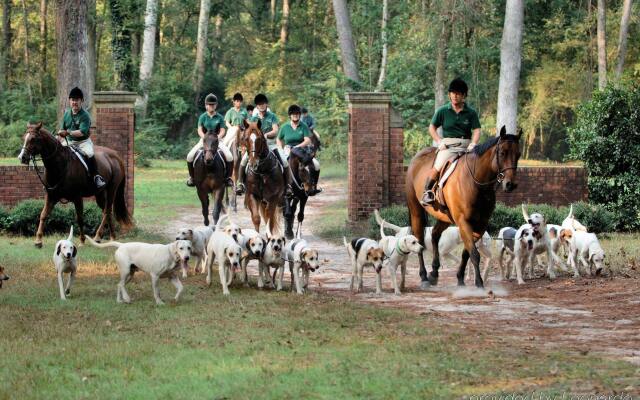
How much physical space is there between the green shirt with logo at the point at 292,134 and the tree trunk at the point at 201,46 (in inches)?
1460

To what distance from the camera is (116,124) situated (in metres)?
24.5

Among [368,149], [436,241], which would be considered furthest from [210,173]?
[436,241]

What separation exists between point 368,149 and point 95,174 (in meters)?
6.33

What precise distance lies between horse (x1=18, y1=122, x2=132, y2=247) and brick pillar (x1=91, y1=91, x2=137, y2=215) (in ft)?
5.25

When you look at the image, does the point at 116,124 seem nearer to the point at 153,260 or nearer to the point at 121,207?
the point at 121,207

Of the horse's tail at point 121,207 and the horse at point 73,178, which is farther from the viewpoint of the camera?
the horse's tail at point 121,207

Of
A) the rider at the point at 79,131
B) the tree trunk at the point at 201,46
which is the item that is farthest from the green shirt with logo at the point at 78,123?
the tree trunk at the point at 201,46

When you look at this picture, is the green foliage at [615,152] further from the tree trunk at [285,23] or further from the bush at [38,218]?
the tree trunk at [285,23]

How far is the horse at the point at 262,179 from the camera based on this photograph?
826 inches

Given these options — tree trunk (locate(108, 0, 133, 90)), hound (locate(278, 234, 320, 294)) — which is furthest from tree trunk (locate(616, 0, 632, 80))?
hound (locate(278, 234, 320, 294))

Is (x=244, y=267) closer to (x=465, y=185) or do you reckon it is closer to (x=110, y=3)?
(x=465, y=185)

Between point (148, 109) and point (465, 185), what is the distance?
4520 cm

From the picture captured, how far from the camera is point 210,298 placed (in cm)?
1496

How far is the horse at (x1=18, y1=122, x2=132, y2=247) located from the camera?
19875mm
